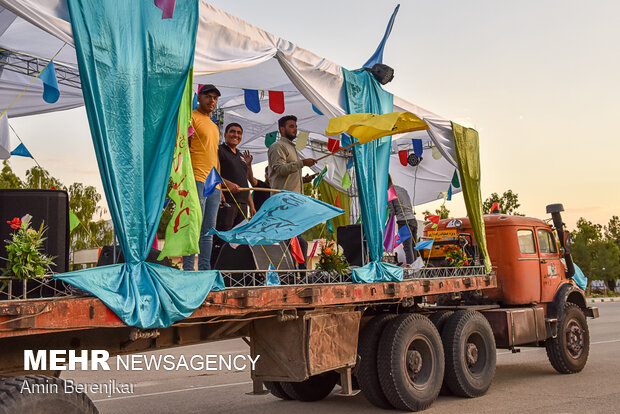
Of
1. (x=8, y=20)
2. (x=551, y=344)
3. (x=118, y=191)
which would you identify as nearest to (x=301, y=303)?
(x=118, y=191)

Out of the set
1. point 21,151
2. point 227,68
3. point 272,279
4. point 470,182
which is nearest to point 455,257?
point 470,182

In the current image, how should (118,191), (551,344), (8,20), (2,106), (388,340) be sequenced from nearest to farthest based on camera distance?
(118,191) → (8,20) → (388,340) → (2,106) → (551,344)

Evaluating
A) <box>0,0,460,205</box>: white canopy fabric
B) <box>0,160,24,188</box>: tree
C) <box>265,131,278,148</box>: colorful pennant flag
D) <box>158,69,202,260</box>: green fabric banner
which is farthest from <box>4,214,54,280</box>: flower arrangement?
<box>0,160,24,188</box>: tree

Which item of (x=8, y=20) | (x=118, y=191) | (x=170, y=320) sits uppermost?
(x=8, y=20)

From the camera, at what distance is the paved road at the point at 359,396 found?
7.08 meters

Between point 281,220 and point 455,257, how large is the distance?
371cm

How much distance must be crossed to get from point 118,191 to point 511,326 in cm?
606

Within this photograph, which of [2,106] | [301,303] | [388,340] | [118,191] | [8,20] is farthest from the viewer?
[2,106]

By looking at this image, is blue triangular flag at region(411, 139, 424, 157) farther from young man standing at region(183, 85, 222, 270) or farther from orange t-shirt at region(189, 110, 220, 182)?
orange t-shirt at region(189, 110, 220, 182)

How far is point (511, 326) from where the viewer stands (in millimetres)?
8562

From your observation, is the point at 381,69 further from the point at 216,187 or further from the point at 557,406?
the point at 557,406

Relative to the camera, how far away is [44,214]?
14.1ft

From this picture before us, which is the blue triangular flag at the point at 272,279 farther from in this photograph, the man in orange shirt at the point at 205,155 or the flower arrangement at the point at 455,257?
the flower arrangement at the point at 455,257

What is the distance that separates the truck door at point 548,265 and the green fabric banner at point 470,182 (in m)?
0.91
